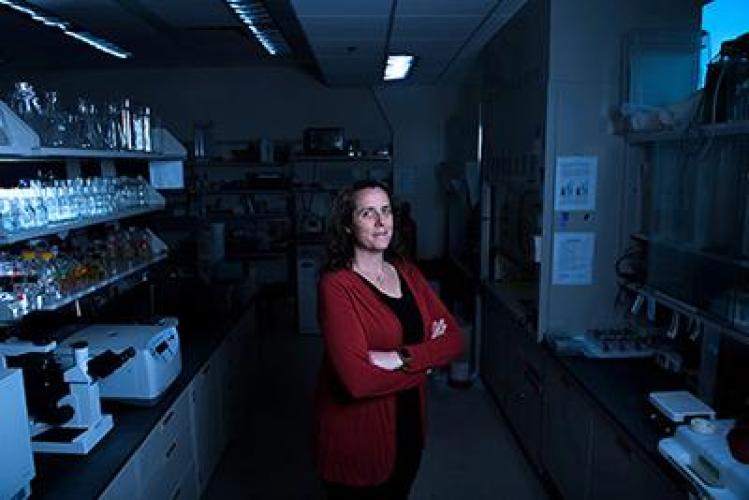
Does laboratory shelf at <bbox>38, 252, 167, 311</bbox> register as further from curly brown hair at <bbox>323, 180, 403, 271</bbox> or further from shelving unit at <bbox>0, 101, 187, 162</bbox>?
curly brown hair at <bbox>323, 180, 403, 271</bbox>

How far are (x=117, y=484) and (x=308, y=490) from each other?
1258 mm

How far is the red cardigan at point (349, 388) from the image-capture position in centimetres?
171

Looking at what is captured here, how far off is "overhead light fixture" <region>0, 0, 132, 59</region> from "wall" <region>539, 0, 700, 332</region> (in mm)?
3004

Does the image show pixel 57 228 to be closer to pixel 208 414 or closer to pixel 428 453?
pixel 208 414

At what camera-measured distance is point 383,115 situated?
20.9 ft

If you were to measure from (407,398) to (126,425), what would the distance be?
1.01m

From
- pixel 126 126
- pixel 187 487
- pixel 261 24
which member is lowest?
pixel 187 487

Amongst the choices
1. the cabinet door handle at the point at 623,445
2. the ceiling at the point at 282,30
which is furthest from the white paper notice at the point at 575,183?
the cabinet door handle at the point at 623,445

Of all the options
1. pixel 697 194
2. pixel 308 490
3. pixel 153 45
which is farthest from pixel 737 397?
pixel 153 45

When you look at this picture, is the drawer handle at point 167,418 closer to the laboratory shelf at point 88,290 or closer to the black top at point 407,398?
the laboratory shelf at point 88,290

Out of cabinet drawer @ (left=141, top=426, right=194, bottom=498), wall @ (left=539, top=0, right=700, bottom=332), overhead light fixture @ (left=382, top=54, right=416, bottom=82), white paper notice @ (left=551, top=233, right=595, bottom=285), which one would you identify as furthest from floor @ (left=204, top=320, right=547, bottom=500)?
overhead light fixture @ (left=382, top=54, right=416, bottom=82)

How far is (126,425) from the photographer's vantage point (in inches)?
79.1

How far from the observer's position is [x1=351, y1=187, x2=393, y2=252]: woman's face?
1.81m

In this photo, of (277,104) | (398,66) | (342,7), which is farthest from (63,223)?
(277,104)
